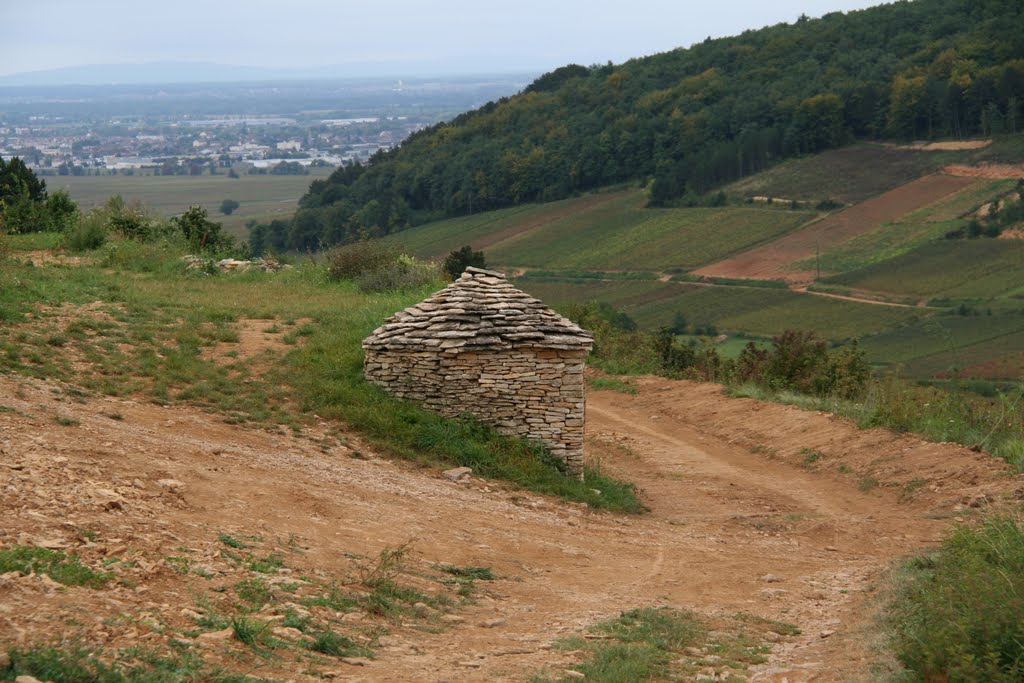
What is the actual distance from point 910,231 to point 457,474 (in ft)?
207

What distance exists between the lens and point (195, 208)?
27.1m

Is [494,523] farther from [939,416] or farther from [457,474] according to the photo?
[939,416]

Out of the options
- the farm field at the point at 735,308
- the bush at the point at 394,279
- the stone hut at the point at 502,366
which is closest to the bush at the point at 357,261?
the bush at the point at 394,279

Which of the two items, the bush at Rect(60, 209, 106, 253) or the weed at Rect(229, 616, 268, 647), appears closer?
the weed at Rect(229, 616, 268, 647)

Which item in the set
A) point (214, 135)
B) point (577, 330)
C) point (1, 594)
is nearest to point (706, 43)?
point (214, 135)

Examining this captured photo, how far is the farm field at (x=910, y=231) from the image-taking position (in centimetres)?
6806

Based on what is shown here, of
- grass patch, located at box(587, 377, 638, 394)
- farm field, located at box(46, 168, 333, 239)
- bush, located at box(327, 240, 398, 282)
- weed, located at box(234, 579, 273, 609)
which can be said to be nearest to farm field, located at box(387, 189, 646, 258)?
farm field, located at box(46, 168, 333, 239)

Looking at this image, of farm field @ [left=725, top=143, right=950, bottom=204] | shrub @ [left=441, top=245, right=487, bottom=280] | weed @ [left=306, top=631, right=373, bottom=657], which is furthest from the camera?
farm field @ [left=725, top=143, right=950, bottom=204]

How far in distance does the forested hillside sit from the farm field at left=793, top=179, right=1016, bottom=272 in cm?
1216

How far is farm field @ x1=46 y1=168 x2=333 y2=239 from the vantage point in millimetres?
82188

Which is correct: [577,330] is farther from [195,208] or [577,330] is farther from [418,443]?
[195,208]

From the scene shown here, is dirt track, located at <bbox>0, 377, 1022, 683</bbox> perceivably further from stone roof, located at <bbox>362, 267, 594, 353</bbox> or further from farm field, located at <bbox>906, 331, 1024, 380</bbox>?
farm field, located at <bbox>906, 331, 1024, 380</bbox>

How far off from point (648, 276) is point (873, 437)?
54346mm

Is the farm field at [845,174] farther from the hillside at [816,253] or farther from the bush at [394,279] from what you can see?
the bush at [394,279]
